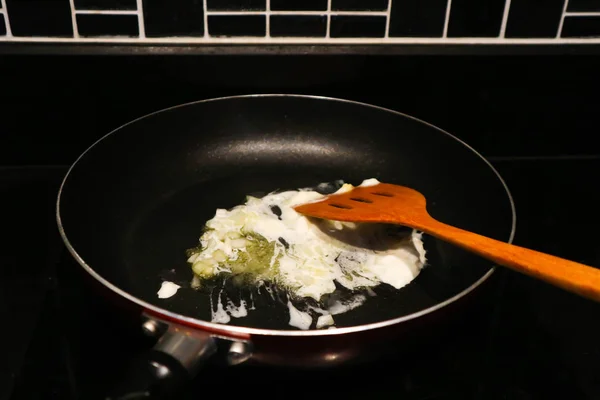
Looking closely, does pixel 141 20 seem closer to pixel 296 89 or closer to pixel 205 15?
pixel 205 15

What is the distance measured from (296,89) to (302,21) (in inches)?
4.1

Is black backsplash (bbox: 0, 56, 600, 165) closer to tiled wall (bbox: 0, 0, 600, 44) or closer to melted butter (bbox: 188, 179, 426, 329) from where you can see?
tiled wall (bbox: 0, 0, 600, 44)

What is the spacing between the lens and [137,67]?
854 mm

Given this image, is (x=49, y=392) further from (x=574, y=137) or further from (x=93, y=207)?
(x=574, y=137)

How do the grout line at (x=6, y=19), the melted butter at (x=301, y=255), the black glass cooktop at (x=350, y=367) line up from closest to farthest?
the black glass cooktop at (x=350, y=367) < the melted butter at (x=301, y=255) < the grout line at (x=6, y=19)

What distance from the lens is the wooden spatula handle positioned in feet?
1.69

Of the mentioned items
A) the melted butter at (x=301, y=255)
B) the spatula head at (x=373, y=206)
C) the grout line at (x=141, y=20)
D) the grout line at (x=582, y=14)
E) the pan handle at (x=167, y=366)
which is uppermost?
the grout line at (x=582, y=14)

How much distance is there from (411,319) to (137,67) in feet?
1.82

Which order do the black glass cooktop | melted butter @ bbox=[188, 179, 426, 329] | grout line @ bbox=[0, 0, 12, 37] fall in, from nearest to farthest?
1. the black glass cooktop
2. melted butter @ bbox=[188, 179, 426, 329]
3. grout line @ bbox=[0, 0, 12, 37]

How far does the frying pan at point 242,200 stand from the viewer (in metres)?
0.51

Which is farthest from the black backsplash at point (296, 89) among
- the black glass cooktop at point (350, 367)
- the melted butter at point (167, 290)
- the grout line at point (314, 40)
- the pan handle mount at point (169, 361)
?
the pan handle mount at point (169, 361)

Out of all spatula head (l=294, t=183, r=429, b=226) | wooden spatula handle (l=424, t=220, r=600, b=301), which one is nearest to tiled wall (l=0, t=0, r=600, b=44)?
spatula head (l=294, t=183, r=429, b=226)

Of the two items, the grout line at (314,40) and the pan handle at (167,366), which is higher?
the grout line at (314,40)

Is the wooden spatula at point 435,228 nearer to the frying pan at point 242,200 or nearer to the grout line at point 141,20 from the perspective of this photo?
the frying pan at point 242,200
